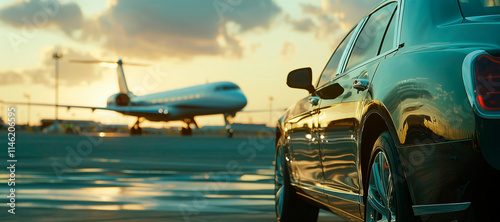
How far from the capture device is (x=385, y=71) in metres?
3.80

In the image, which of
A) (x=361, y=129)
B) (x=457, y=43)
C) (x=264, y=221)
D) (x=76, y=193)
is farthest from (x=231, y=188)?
(x=457, y=43)

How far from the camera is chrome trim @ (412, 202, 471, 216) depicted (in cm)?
288

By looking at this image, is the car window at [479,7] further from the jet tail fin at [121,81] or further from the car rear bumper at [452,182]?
the jet tail fin at [121,81]

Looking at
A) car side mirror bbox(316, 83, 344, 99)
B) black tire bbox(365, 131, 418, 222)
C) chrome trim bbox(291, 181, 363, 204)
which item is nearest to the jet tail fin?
chrome trim bbox(291, 181, 363, 204)

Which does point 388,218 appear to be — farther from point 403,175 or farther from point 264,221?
point 264,221

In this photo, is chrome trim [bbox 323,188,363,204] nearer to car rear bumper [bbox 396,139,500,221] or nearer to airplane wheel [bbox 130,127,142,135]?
car rear bumper [bbox 396,139,500,221]

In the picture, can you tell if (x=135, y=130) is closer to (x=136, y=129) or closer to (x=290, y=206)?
(x=136, y=129)

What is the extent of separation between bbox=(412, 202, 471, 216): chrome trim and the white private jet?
5098cm

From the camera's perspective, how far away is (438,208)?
3025 mm

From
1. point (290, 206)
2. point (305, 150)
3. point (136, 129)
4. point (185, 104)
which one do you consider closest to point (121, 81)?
point (136, 129)

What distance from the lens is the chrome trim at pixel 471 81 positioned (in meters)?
2.84

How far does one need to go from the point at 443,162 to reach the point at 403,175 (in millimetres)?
402

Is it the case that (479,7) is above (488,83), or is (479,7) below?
above

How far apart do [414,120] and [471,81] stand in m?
0.40
